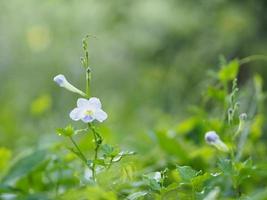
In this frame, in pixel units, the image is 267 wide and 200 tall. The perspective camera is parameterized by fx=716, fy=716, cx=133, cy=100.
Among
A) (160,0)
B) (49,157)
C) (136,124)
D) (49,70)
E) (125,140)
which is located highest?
(49,70)

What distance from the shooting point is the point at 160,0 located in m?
3.78

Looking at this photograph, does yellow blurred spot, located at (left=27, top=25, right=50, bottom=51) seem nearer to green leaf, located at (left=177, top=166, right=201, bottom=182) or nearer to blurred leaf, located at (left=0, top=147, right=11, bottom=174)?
blurred leaf, located at (left=0, top=147, right=11, bottom=174)

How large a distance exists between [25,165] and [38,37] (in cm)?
285

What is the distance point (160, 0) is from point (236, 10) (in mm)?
486

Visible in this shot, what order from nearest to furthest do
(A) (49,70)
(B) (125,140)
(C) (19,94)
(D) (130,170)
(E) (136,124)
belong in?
(D) (130,170) < (B) (125,140) < (E) (136,124) < (C) (19,94) < (A) (49,70)

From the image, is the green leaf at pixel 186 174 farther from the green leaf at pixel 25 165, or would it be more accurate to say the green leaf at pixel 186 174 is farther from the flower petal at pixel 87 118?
the green leaf at pixel 25 165

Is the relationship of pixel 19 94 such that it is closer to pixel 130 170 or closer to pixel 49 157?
pixel 49 157

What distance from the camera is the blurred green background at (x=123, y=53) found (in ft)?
11.3

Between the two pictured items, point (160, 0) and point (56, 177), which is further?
point (160, 0)

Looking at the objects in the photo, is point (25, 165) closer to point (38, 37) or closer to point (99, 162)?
point (99, 162)

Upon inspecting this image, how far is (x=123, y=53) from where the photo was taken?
14.5ft

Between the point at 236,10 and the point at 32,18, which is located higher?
the point at 32,18

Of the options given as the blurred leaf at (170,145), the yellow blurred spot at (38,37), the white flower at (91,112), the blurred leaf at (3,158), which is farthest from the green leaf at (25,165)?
the yellow blurred spot at (38,37)

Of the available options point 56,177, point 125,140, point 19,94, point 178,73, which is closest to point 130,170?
point 56,177
